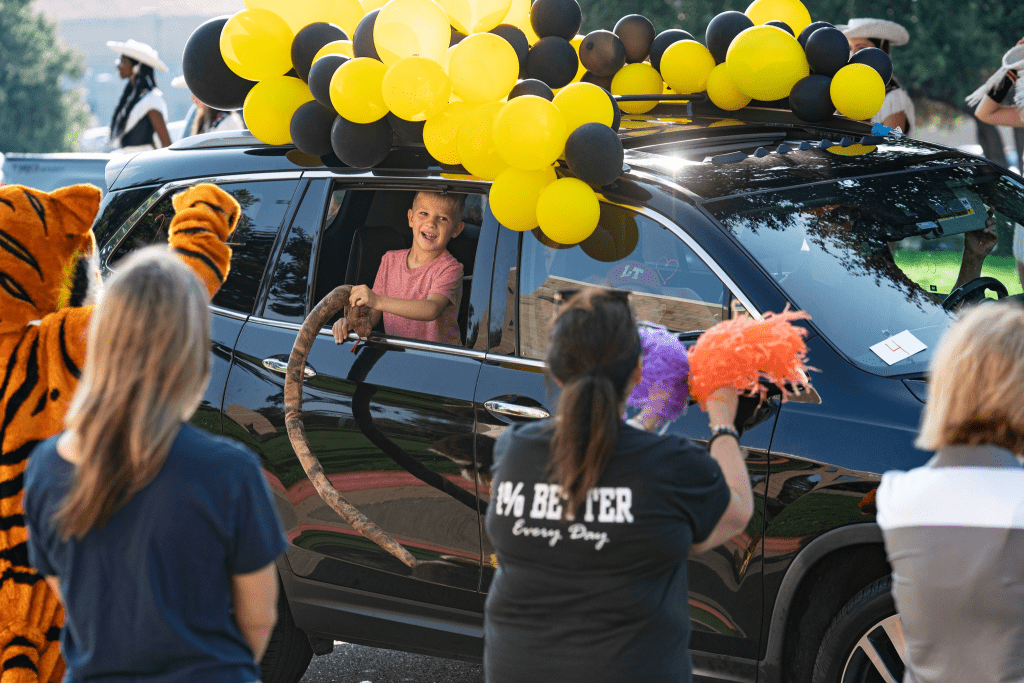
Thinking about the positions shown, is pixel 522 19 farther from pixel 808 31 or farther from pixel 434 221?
pixel 808 31

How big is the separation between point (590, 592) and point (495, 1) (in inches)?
113

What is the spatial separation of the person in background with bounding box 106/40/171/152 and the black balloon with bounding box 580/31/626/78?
5.51 meters

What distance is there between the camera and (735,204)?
3609 mm

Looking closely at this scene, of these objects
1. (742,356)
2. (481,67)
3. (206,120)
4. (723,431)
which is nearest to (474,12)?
(481,67)

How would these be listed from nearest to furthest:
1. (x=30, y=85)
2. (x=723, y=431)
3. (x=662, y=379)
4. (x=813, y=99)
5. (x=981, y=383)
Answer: (x=981, y=383) < (x=723, y=431) < (x=662, y=379) < (x=813, y=99) < (x=30, y=85)

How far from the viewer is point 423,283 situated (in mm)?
4324

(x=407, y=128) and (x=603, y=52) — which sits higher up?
(x=603, y=52)

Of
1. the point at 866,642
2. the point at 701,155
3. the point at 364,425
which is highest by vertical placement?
the point at 701,155

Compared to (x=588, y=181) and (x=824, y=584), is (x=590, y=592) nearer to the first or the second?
(x=824, y=584)

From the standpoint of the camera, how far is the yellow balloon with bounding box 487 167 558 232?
12.3ft

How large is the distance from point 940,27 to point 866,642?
15715mm

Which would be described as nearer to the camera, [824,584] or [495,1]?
[824,584]

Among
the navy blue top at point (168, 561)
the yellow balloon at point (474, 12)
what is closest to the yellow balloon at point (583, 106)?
the yellow balloon at point (474, 12)

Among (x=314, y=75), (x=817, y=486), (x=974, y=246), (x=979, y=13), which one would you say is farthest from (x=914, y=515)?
(x=979, y=13)
